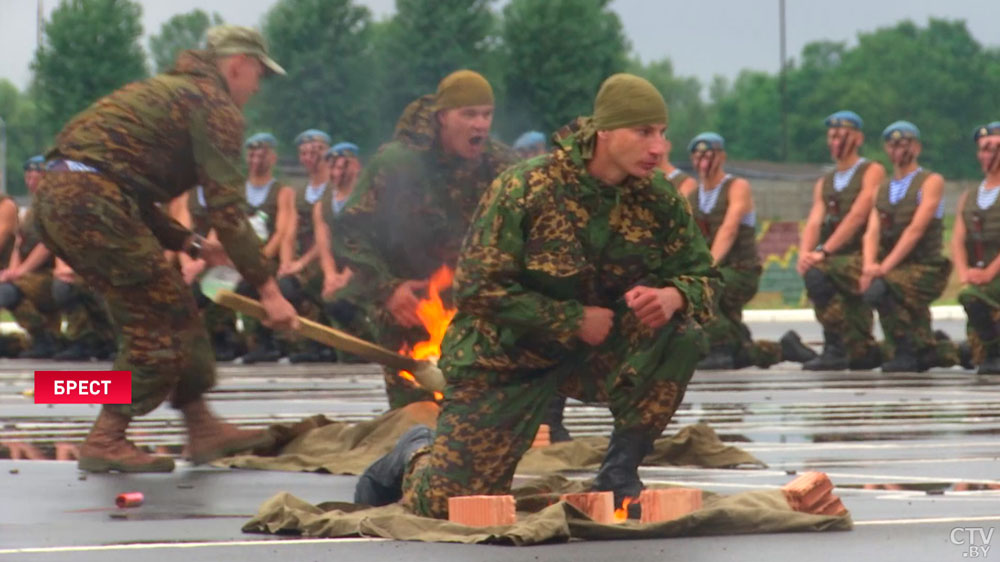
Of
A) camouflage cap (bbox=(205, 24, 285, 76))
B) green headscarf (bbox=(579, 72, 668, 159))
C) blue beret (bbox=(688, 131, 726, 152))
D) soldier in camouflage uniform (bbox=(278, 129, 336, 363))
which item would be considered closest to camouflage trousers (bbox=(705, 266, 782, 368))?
blue beret (bbox=(688, 131, 726, 152))

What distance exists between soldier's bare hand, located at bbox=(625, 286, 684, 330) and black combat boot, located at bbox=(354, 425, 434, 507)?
108 cm

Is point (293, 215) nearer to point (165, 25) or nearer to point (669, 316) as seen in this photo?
point (669, 316)

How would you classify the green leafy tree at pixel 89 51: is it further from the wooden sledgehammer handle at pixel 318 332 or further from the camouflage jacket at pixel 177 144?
the wooden sledgehammer handle at pixel 318 332

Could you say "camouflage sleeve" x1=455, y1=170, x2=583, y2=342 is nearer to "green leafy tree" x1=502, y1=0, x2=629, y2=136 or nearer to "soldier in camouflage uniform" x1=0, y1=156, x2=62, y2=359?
"soldier in camouflage uniform" x1=0, y1=156, x2=62, y2=359

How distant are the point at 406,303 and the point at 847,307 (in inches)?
416

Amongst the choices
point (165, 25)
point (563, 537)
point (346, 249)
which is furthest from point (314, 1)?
point (165, 25)

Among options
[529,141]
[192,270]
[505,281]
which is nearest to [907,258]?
[529,141]

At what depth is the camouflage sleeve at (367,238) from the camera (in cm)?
1203

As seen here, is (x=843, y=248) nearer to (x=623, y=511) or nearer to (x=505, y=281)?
(x=623, y=511)

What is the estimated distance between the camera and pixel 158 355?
439 inches

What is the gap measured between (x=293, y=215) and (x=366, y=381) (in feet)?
15.4

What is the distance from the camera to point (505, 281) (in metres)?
8.41

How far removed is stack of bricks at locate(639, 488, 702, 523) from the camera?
26.6 feet

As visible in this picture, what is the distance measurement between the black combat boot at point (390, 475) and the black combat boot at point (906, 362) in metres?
12.8
